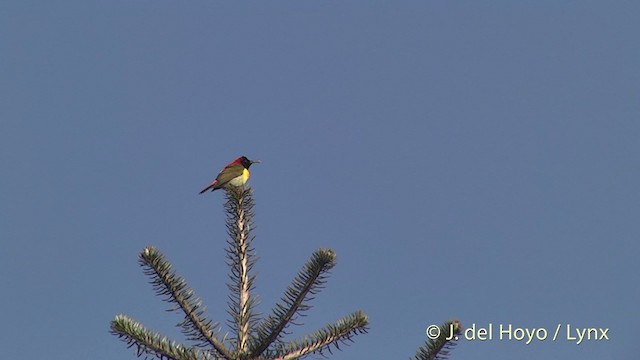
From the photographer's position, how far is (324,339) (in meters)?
5.22

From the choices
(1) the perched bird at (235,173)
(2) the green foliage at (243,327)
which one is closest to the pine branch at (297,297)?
(2) the green foliage at (243,327)

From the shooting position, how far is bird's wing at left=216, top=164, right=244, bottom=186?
378 inches

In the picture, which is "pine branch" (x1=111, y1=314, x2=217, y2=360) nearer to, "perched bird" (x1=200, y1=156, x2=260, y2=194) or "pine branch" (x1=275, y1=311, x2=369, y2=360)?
"pine branch" (x1=275, y1=311, x2=369, y2=360)

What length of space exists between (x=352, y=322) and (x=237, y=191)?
178 centimetres

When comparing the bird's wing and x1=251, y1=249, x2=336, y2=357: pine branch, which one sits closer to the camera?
x1=251, y1=249, x2=336, y2=357: pine branch

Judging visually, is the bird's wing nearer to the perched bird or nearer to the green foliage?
the perched bird

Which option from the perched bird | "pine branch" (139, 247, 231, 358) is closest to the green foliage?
"pine branch" (139, 247, 231, 358)

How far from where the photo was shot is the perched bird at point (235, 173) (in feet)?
31.2

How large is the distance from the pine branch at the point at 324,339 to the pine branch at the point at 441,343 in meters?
0.45

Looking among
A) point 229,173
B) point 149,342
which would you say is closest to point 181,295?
point 149,342

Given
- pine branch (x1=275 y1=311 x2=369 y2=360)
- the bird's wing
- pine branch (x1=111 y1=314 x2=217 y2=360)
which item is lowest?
pine branch (x1=111 y1=314 x2=217 y2=360)

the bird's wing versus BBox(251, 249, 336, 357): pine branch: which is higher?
the bird's wing

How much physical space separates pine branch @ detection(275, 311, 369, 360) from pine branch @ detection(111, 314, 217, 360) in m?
0.60

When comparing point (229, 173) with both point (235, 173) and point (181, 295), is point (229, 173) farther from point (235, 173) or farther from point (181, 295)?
point (181, 295)
